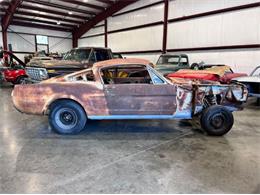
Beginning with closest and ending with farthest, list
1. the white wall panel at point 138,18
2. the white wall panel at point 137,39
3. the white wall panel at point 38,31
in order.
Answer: the white wall panel at point 138,18 → the white wall panel at point 137,39 → the white wall panel at point 38,31

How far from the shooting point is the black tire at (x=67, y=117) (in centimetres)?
389

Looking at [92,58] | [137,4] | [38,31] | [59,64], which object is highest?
[137,4]

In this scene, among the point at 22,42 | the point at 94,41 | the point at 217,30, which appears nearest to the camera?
the point at 217,30

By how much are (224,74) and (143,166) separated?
246 inches

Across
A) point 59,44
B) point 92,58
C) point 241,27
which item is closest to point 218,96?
point 92,58

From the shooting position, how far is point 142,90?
383 centimetres

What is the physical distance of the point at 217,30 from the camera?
10.6 metres

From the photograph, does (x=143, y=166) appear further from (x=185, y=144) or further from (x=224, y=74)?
(x=224, y=74)

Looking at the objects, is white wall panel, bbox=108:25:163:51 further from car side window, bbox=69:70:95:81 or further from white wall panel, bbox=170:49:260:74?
car side window, bbox=69:70:95:81

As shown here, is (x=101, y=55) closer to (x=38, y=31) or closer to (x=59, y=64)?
(x=59, y=64)

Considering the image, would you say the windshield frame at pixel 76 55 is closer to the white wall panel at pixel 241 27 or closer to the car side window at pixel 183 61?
the car side window at pixel 183 61

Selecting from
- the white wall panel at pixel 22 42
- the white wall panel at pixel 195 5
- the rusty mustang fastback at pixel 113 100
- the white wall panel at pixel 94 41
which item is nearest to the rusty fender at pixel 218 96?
the rusty mustang fastback at pixel 113 100

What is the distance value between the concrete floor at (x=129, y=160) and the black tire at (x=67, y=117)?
0.16m

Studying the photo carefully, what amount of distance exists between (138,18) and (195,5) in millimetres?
4512
